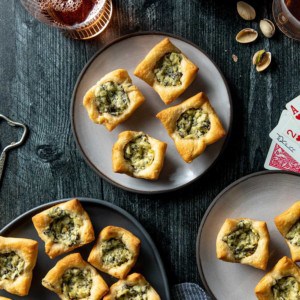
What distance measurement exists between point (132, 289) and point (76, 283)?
263mm

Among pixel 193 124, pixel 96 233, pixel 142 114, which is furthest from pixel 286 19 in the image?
pixel 96 233

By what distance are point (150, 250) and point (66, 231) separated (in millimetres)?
397

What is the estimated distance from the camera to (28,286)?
2.64 m

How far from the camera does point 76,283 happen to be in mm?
2682

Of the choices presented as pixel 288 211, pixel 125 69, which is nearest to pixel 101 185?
pixel 125 69

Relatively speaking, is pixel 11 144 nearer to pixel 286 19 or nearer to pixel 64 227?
pixel 64 227

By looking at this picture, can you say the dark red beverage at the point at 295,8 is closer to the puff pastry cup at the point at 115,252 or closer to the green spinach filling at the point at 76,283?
the puff pastry cup at the point at 115,252

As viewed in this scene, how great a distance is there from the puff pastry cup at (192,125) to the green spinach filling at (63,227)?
58 cm

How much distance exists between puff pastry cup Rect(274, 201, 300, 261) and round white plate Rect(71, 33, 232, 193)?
40 cm

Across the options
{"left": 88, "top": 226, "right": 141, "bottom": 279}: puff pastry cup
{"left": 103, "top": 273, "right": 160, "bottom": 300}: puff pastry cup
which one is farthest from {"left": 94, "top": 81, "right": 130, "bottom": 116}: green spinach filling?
{"left": 103, "top": 273, "right": 160, "bottom": 300}: puff pastry cup

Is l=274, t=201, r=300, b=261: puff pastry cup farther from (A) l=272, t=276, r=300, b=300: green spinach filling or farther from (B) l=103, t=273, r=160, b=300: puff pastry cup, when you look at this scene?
(B) l=103, t=273, r=160, b=300: puff pastry cup

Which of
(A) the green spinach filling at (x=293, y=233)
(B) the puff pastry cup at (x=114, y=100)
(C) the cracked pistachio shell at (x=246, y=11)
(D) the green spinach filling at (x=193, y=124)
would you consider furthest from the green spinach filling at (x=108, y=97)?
(A) the green spinach filling at (x=293, y=233)

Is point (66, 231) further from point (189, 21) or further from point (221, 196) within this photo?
point (189, 21)

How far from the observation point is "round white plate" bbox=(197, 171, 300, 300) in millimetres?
2615
